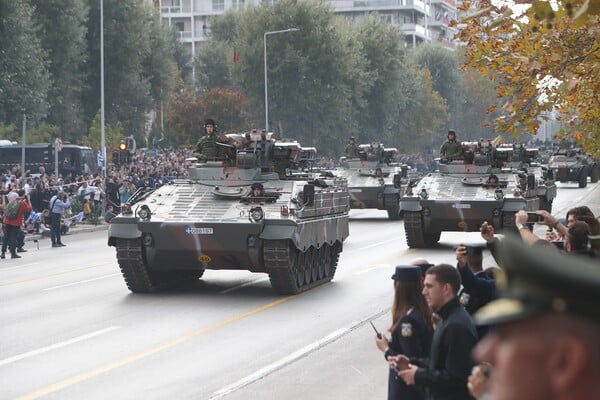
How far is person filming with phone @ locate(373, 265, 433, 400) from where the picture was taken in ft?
20.7

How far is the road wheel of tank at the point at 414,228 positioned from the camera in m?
26.4

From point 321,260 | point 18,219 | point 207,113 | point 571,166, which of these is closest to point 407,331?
point 321,260

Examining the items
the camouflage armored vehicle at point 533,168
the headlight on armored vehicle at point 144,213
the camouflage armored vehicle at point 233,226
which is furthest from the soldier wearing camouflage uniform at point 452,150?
the headlight on armored vehicle at point 144,213

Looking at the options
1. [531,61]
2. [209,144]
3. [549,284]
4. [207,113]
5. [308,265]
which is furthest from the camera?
[207,113]

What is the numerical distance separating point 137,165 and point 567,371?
45.6m

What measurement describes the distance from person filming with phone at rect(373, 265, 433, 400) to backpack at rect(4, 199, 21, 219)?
69.3ft

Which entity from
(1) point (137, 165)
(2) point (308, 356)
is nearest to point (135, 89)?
(1) point (137, 165)

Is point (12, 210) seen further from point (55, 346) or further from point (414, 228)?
point (55, 346)

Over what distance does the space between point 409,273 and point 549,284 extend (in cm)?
455

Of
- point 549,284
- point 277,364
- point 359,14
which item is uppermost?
point 359,14

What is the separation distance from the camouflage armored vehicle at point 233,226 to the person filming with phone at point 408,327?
10723 millimetres

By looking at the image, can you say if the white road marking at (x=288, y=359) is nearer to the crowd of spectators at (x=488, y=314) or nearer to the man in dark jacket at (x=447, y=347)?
the crowd of spectators at (x=488, y=314)

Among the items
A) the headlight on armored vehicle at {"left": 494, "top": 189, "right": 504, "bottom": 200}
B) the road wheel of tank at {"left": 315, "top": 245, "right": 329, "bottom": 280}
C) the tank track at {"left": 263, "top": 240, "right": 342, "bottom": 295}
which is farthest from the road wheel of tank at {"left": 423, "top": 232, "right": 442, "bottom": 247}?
the road wheel of tank at {"left": 315, "top": 245, "right": 329, "bottom": 280}

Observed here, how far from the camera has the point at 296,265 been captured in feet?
59.7
